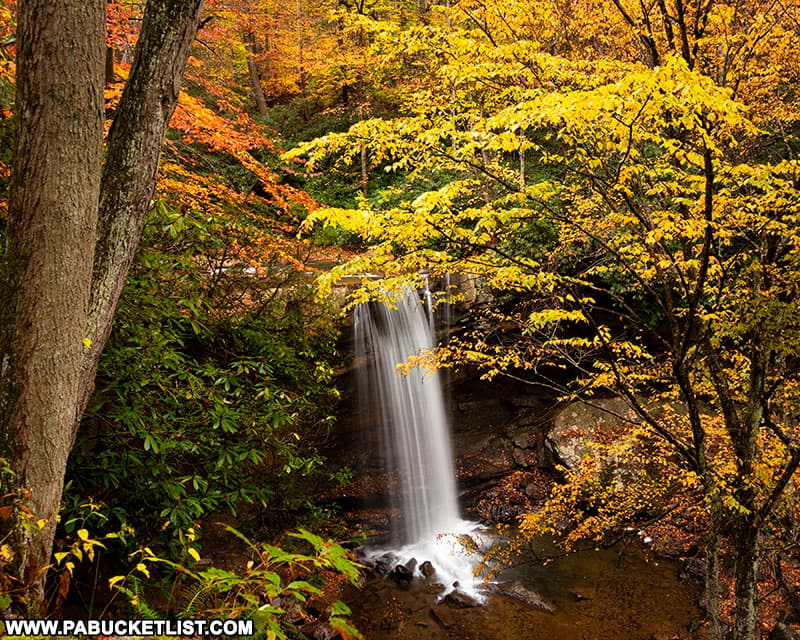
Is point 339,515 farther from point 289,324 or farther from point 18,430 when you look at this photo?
point 18,430

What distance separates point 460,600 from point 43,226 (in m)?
7.03

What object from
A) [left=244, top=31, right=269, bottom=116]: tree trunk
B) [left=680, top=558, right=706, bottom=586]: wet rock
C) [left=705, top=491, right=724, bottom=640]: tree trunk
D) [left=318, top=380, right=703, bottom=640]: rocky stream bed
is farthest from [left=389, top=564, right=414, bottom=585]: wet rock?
[left=244, top=31, right=269, bottom=116]: tree trunk

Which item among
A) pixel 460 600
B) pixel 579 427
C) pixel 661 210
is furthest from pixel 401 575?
pixel 661 210

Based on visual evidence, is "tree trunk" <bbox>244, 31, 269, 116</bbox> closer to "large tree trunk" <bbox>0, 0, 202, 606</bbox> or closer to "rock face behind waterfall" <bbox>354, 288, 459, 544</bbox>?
"rock face behind waterfall" <bbox>354, 288, 459, 544</bbox>

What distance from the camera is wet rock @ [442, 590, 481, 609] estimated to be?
6986 millimetres

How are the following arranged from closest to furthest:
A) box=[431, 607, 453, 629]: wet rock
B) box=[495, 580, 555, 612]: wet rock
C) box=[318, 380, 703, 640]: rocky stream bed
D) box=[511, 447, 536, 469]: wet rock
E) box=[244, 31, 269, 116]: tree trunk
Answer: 1. box=[318, 380, 703, 640]: rocky stream bed
2. box=[431, 607, 453, 629]: wet rock
3. box=[495, 580, 555, 612]: wet rock
4. box=[511, 447, 536, 469]: wet rock
5. box=[244, 31, 269, 116]: tree trunk

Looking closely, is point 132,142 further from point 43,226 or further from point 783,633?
point 783,633

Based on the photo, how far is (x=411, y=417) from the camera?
33.9 feet

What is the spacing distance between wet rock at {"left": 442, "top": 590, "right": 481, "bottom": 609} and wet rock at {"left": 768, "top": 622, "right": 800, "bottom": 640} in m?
3.47

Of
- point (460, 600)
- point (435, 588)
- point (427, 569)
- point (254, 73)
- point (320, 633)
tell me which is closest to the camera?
point (320, 633)

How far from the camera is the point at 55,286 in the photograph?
2.15 m

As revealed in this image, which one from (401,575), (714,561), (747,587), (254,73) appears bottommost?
(401,575)

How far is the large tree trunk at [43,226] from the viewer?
2105 millimetres

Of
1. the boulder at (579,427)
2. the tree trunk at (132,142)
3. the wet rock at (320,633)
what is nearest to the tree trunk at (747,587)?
the wet rock at (320,633)
